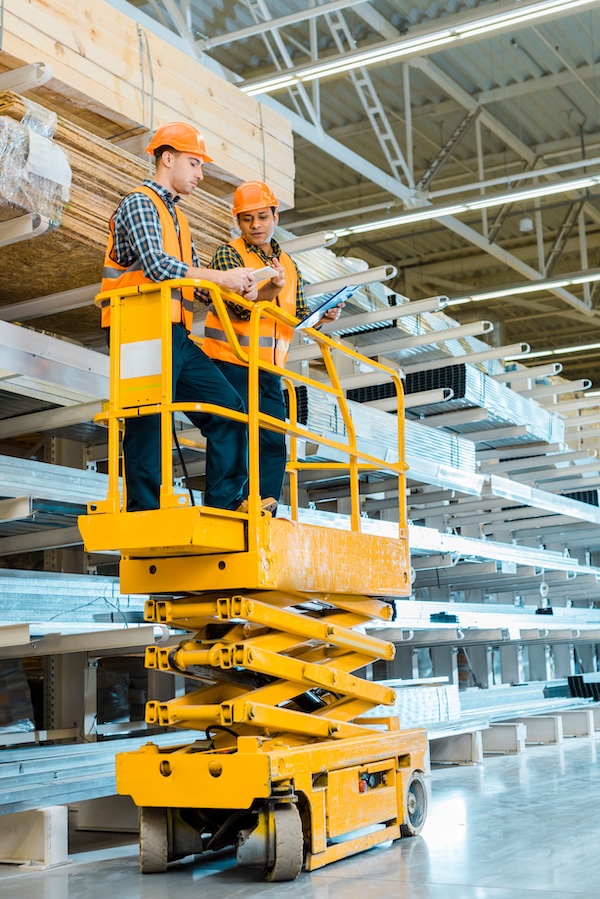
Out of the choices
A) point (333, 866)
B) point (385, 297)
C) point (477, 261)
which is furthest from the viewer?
point (477, 261)

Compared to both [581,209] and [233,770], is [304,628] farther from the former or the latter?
[581,209]

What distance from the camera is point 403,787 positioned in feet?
20.1

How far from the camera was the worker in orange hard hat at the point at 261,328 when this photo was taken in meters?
5.87

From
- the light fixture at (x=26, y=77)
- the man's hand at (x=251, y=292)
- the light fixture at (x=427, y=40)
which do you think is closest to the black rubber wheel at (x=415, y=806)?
the man's hand at (x=251, y=292)

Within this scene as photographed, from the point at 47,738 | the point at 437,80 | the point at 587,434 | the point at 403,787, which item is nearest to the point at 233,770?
the point at 403,787

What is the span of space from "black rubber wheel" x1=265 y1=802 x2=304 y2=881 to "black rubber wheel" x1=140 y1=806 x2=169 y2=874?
0.60 meters

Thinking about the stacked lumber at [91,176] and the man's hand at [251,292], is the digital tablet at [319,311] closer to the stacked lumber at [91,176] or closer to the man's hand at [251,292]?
the man's hand at [251,292]

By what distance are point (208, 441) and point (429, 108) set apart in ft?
40.1

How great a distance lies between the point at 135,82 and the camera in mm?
6504

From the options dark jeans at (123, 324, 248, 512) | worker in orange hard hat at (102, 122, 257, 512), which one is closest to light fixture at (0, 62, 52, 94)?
worker in orange hard hat at (102, 122, 257, 512)

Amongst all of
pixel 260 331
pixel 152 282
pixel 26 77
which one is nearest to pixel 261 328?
pixel 260 331

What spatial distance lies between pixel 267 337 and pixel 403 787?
2652mm

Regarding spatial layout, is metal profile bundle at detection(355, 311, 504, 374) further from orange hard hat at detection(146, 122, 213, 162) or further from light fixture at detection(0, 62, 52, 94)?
light fixture at detection(0, 62, 52, 94)

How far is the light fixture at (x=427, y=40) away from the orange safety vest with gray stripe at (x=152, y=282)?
544cm
